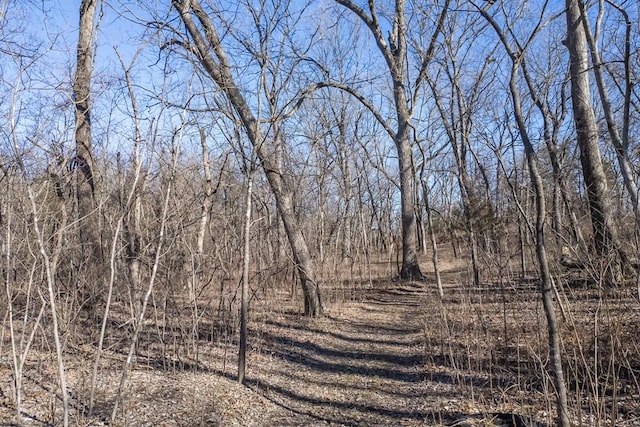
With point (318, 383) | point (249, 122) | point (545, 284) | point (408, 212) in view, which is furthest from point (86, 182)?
point (408, 212)

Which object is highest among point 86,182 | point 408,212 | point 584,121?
point 584,121

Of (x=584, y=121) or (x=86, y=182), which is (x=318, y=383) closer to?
(x=86, y=182)

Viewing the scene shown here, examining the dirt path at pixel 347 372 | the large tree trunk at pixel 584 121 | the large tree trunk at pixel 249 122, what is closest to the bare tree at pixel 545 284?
the dirt path at pixel 347 372

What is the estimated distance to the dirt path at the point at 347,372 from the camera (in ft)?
15.1

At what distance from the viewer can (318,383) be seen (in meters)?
5.66

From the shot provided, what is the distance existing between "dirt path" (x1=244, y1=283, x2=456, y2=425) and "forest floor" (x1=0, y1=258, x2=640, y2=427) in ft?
0.06

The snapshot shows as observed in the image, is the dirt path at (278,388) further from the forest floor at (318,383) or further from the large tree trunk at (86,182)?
the large tree trunk at (86,182)

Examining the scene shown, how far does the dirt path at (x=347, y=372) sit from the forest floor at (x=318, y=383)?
2 cm

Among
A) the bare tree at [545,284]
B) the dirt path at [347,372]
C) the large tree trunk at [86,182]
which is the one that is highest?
the large tree trunk at [86,182]

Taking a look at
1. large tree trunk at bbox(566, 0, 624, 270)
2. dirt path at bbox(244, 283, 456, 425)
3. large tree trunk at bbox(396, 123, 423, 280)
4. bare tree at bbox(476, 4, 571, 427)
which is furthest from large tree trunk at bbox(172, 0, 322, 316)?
large tree trunk at bbox(396, 123, 423, 280)

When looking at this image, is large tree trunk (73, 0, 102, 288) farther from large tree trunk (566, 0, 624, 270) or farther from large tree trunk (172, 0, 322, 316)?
large tree trunk (566, 0, 624, 270)

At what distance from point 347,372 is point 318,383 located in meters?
0.53

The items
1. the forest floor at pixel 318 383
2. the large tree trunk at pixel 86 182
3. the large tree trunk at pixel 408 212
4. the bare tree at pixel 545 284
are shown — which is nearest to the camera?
the bare tree at pixel 545 284

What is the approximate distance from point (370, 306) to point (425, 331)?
13.7 ft
